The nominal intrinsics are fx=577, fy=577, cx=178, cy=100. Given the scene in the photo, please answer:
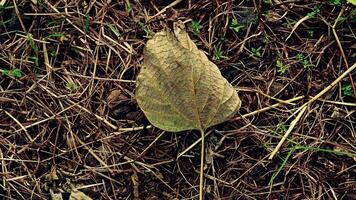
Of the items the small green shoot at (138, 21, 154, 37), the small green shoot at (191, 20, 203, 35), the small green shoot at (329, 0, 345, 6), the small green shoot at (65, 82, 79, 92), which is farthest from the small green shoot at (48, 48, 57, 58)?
the small green shoot at (329, 0, 345, 6)

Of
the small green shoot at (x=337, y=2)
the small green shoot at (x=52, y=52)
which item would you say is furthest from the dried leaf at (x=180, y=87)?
the small green shoot at (x=337, y=2)

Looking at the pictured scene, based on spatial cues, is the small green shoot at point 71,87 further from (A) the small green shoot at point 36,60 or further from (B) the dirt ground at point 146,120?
(A) the small green shoot at point 36,60

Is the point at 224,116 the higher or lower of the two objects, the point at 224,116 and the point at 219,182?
the higher

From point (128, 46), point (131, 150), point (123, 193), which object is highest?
point (128, 46)

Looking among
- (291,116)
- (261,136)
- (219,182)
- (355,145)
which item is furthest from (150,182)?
(355,145)

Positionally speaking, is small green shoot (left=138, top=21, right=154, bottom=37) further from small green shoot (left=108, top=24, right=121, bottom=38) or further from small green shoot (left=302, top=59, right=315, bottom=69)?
small green shoot (left=302, top=59, right=315, bottom=69)

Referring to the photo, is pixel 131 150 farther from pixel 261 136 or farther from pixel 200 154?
pixel 261 136
